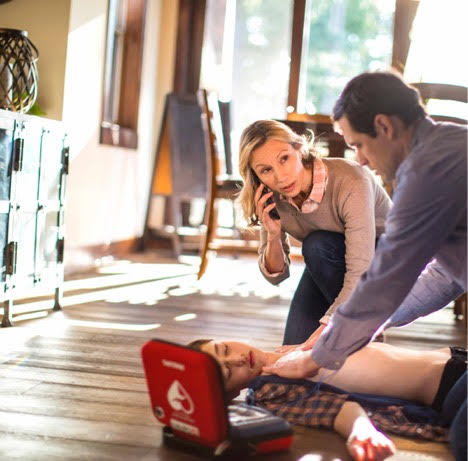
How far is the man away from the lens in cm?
142

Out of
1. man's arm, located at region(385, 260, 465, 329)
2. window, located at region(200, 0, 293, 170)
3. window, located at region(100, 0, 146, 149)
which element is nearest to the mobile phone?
man's arm, located at region(385, 260, 465, 329)

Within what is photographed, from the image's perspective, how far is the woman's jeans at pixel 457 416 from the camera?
5.05 ft

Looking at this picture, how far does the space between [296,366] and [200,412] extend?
0.95 feet

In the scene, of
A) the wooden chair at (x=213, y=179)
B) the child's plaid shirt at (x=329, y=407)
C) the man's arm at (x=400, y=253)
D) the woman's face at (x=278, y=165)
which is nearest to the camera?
the man's arm at (x=400, y=253)

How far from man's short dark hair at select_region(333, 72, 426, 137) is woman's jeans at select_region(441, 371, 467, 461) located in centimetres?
59

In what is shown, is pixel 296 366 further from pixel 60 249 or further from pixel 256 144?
pixel 60 249

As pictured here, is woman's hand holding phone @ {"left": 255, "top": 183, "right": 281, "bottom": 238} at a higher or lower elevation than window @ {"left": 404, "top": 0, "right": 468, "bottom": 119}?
lower

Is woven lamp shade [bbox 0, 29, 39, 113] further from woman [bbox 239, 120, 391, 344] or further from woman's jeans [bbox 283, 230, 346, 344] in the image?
woman's jeans [bbox 283, 230, 346, 344]

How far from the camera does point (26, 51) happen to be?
3.13m

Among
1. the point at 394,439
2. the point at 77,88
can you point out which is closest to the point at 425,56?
the point at 77,88

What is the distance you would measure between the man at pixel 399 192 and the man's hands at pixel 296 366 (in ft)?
0.23

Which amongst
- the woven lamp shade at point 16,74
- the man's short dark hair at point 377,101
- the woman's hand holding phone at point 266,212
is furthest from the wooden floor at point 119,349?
the woven lamp shade at point 16,74

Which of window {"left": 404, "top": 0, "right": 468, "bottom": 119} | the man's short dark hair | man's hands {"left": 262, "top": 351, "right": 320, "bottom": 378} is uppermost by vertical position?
window {"left": 404, "top": 0, "right": 468, "bottom": 119}

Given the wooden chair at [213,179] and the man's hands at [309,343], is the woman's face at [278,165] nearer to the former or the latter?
the man's hands at [309,343]
